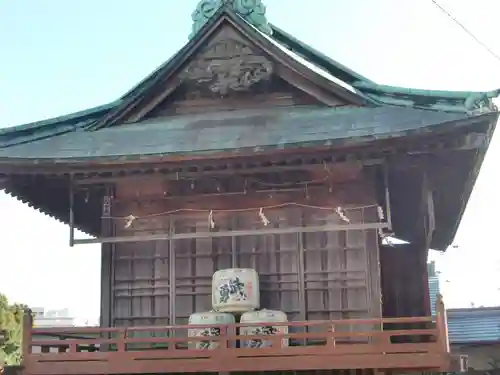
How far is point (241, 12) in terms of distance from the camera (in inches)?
557

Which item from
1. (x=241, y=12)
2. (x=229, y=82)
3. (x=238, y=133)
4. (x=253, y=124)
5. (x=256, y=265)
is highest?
(x=241, y=12)

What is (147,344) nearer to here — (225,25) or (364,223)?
(364,223)

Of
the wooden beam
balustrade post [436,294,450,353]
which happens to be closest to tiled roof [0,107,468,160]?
the wooden beam

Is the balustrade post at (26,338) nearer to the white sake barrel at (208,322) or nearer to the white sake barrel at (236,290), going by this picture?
the white sake barrel at (208,322)

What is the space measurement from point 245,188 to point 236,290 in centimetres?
191

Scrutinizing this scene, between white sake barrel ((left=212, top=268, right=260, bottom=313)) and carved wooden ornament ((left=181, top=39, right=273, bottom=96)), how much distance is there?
11.5 feet

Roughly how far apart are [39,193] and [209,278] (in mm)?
3705

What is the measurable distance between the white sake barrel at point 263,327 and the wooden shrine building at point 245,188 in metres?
0.27

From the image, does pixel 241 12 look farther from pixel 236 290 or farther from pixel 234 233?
pixel 236 290

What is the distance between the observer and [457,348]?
22.5 m

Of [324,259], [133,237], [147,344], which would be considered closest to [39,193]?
[133,237]

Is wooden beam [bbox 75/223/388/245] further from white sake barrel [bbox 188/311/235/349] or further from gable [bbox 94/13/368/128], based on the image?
gable [bbox 94/13/368/128]

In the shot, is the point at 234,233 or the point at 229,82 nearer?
the point at 234,233

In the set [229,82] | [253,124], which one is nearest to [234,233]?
[253,124]
